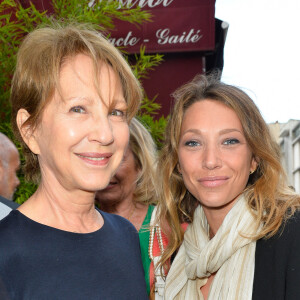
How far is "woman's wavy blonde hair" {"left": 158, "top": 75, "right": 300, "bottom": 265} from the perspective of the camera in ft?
6.75

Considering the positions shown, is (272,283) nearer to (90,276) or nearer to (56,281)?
(90,276)

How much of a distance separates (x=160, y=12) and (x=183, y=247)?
336 cm

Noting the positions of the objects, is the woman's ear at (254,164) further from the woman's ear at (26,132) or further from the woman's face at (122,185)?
the woman's face at (122,185)

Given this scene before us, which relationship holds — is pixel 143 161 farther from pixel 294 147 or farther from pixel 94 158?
pixel 294 147

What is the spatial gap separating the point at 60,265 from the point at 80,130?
1.36 ft

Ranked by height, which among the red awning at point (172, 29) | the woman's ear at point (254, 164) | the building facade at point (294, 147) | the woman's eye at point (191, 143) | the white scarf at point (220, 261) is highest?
the building facade at point (294, 147)

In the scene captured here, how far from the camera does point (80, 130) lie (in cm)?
143

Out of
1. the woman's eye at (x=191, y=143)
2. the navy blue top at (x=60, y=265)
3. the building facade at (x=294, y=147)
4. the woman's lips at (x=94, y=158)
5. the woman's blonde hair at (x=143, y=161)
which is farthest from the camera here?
the building facade at (x=294, y=147)

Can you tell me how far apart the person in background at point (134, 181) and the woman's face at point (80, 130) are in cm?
171

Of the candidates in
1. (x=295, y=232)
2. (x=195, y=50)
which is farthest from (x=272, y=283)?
(x=195, y=50)

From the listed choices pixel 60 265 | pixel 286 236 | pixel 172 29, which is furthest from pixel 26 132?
pixel 172 29

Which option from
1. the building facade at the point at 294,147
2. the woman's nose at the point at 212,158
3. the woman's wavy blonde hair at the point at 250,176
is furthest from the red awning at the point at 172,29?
the building facade at the point at 294,147

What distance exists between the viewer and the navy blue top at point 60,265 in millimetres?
1330

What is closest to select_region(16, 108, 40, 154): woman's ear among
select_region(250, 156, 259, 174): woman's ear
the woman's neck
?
the woman's neck
